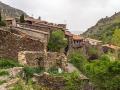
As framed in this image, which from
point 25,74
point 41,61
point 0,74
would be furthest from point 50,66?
point 0,74

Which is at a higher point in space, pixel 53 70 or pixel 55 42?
pixel 53 70

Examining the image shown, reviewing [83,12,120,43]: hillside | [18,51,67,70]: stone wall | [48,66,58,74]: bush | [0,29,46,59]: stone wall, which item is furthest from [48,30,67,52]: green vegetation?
[83,12,120,43]: hillside

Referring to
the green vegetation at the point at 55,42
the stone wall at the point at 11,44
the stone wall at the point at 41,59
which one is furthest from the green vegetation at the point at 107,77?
the green vegetation at the point at 55,42

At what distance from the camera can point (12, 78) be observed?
52.2 ft

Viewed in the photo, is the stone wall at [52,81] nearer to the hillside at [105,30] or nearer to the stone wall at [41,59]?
the stone wall at [41,59]

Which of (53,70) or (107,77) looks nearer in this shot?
(53,70)

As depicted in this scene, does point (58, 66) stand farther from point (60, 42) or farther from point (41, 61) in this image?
point (60, 42)

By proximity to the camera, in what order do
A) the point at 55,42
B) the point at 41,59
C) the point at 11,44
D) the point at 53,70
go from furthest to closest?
1. the point at 55,42
2. the point at 53,70
3. the point at 41,59
4. the point at 11,44

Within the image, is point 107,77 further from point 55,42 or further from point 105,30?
point 105,30

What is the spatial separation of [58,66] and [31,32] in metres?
9.63

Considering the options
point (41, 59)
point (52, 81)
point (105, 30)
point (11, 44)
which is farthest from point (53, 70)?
point (105, 30)

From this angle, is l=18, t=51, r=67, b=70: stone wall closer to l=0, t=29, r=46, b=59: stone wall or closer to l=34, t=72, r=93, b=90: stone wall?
l=0, t=29, r=46, b=59: stone wall

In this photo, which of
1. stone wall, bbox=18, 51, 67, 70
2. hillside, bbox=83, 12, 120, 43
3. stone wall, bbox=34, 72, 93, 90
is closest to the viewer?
stone wall, bbox=34, 72, 93, 90

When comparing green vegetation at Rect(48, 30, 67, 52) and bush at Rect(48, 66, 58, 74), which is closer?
bush at Rect(48, 66, 58, 74)
